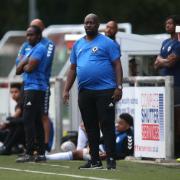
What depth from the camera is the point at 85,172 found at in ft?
45.4

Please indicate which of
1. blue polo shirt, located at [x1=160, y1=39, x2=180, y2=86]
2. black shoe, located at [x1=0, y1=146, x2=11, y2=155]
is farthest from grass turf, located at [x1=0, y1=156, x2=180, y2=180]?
black shoe, located at [x1=0, y1=146, x2=11, y2=155]

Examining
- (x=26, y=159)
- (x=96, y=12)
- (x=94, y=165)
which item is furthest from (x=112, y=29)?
(x=96, y=12)

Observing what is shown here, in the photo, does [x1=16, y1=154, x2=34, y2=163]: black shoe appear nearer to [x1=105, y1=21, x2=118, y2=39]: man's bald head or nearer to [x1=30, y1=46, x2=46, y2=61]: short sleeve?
[x1=30, y1=46, x2=46, y2=61]: short sleeve

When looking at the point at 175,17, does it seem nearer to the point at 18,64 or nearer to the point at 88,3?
the point at 18,64

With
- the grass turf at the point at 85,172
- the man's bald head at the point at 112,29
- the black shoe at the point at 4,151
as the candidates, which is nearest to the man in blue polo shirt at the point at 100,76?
the grass turf at the point at 85,172

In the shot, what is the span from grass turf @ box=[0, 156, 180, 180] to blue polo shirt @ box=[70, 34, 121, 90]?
113 centimetres

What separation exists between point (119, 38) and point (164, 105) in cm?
257

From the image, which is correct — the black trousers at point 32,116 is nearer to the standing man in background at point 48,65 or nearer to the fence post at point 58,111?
the standing man in background at point 48,65

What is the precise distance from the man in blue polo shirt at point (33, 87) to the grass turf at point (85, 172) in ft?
1.31

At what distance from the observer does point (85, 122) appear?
14469mm

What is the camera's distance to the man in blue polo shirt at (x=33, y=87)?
15938 millimetres

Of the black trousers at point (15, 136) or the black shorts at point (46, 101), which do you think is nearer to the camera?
the black shorts at point (46, 101)

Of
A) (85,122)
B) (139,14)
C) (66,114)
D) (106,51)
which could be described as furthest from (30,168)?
(139,14)

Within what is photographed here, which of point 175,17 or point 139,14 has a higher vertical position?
point 139,14
